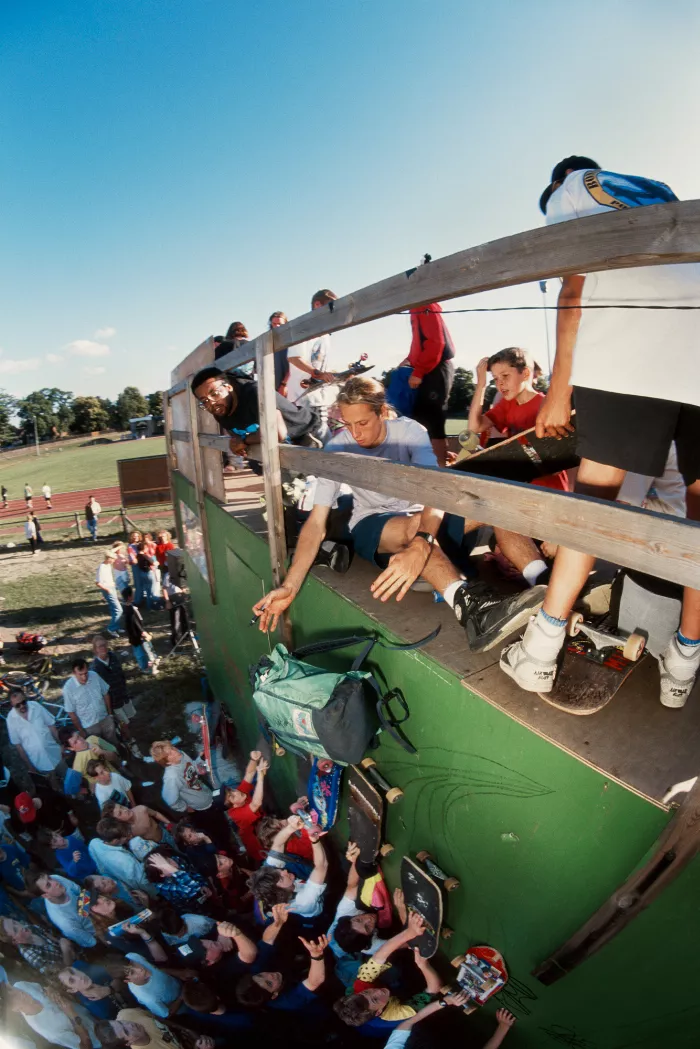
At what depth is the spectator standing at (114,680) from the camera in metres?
6.93

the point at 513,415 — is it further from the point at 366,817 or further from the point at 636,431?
the point at 366,817

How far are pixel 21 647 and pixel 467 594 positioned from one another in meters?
11.2

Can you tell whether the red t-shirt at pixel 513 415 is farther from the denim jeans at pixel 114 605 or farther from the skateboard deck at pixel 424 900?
the denim jeans at pixel 114 605

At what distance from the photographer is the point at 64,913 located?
3.99 metres

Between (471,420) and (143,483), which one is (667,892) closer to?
(471,420)

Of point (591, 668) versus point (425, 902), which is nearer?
point (591, 668)

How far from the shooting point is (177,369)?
6762 millimetres

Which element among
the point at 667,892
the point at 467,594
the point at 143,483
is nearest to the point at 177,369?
the point at 467,594

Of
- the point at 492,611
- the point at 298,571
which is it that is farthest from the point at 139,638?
the point at 492,611

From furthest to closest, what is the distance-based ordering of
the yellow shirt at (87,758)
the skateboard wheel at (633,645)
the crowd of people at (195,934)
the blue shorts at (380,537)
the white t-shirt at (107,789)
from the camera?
the yellow shirt at (87,758) < the white t-shirt at (107,789) < the crowd of people at (195,934) < the blue shorts at (380,537) < the skateboard wheel at (633,645)

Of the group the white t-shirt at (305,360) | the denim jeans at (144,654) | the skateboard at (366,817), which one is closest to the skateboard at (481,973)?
the skateboard at (366,817)

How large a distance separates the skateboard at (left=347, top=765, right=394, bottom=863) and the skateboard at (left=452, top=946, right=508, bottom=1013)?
0.60 m

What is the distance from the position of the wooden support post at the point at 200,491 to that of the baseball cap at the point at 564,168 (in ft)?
12.4

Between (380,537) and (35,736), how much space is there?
5747 mm
